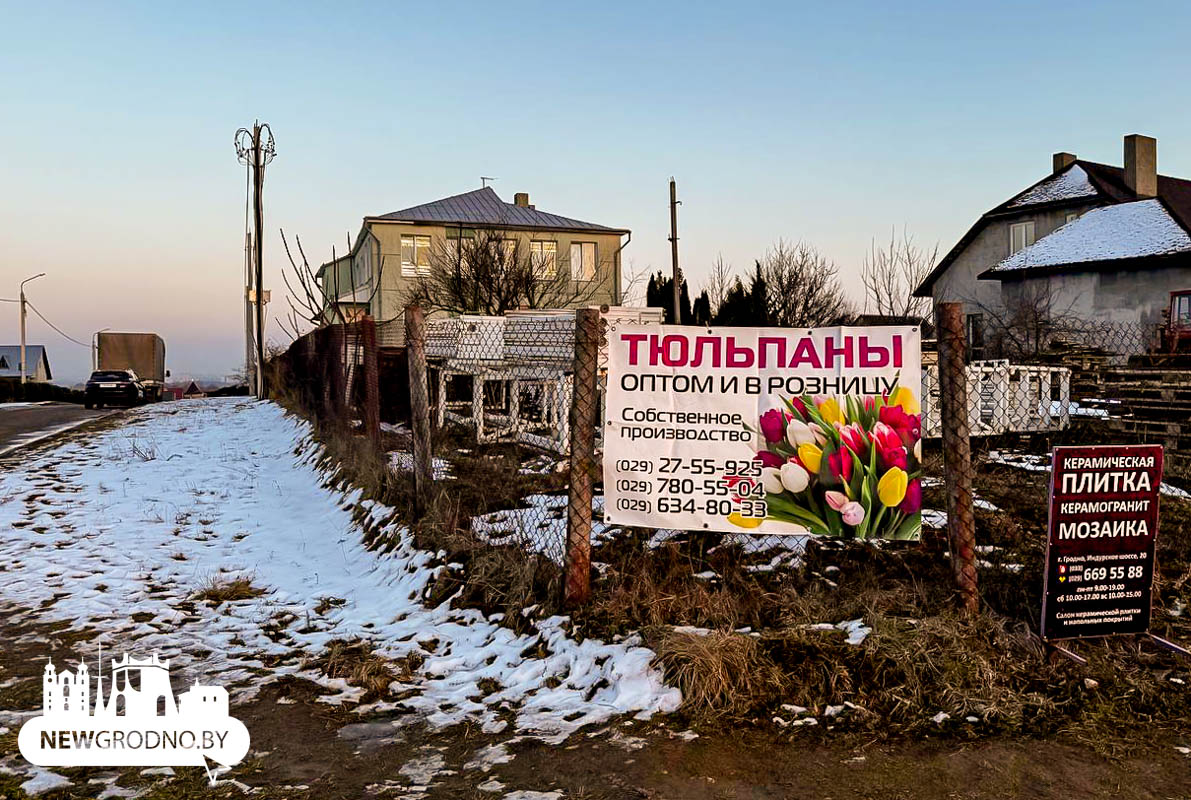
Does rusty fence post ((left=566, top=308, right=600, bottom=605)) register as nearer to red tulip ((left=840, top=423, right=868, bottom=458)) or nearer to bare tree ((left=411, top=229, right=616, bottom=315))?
red tulip ((left=840, top=423, right=868, bottom=458))

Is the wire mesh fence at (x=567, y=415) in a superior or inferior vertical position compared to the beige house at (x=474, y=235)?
inferior

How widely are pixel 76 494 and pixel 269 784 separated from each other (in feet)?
25.9

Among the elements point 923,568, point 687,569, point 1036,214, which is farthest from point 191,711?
point 1036,214

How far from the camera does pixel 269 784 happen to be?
134 inches

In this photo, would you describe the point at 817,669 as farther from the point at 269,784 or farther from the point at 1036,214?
the point at 1036,214

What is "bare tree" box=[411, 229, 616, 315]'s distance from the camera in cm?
2748

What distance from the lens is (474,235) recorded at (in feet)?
114

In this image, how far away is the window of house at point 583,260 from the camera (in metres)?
37.9

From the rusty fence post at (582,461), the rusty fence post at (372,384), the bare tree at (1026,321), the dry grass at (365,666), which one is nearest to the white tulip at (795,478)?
the rusty fence post at (582,461)

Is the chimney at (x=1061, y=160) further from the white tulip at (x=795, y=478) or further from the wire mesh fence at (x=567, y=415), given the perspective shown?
the white tulip at (x=795, y=478)

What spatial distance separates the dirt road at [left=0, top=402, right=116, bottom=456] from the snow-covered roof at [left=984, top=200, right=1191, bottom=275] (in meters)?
29.6

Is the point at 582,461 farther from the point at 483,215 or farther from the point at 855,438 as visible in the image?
the point at 483,215

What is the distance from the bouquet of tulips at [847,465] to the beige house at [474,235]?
2958cm

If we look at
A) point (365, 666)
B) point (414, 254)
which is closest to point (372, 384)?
point (365, 666)
